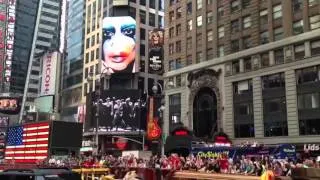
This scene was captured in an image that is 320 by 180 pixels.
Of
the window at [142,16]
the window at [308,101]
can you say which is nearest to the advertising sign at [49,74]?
the window at [142,16]

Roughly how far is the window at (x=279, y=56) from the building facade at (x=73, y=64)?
59.6m

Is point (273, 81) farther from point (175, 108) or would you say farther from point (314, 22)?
point (175, 108)

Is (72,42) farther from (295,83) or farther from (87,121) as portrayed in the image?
→ (295,83)

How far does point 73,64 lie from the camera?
110750 millimetres

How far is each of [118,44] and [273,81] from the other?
142 ft

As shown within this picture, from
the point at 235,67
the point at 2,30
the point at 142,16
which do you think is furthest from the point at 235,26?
the point at 2,30

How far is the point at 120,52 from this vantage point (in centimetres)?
9056

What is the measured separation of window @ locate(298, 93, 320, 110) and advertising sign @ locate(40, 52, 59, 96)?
272 ft

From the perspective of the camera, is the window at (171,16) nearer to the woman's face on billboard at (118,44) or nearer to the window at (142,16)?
the woman's face on billboard at (118,44)

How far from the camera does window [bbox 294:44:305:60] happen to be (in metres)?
50.7

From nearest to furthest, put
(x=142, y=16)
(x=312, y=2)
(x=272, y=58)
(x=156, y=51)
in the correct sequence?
1. (x=312, y=2)
2. (x=272, y=58)
3. (x=156, y=51)
4. (x=142, y=16)

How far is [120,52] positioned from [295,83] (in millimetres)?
45944

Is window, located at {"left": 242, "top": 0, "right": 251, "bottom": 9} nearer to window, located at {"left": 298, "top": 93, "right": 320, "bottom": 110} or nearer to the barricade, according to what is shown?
window, located at {"left": 298, "top": 93, "right": 320, "bottom": 110}

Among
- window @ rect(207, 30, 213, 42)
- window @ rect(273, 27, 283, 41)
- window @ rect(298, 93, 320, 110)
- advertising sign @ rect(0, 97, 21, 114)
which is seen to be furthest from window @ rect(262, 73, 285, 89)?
advertising sign @ rect(0, 97, 21, 114)
